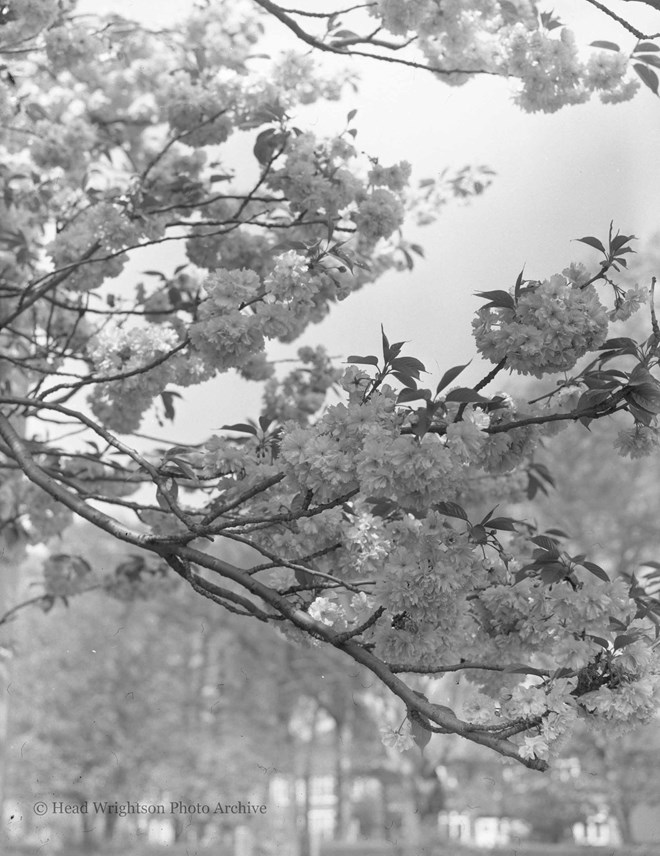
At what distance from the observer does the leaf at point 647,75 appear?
250 cm

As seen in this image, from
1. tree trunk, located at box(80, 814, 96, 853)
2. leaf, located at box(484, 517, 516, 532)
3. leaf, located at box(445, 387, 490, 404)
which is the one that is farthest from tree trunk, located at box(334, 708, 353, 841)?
leaf, located at box(445, 387, 490, 404)

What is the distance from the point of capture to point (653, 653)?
1.60 m

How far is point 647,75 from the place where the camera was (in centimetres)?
250

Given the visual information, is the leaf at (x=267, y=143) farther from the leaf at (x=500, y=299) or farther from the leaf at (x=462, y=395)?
the leaf at (x=462, y=395)

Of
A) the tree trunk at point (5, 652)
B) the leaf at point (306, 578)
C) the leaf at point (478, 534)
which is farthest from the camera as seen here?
the tree trunk at point (5, 652)

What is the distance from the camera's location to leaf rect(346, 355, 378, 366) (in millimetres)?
1570

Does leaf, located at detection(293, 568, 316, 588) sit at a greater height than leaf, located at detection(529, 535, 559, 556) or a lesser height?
greater

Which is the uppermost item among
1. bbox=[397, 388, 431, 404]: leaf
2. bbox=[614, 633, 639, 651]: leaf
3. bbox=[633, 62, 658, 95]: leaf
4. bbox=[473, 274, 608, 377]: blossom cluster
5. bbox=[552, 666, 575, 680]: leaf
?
bbox=[633, 62, 658, 95]: leaf

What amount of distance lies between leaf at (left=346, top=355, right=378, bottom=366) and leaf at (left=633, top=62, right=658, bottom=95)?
1381 millimetres

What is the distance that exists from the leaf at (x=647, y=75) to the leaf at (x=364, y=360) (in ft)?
4.53

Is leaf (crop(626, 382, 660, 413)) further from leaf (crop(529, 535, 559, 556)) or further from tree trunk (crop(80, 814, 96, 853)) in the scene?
tree trunk (crop(80, 814, 96, 853))

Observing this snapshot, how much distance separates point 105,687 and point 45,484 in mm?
11424

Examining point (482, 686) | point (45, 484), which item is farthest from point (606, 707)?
point (45, 484)

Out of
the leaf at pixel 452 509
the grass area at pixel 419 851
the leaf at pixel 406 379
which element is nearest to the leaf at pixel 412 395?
the leaf at pixel 406 379
